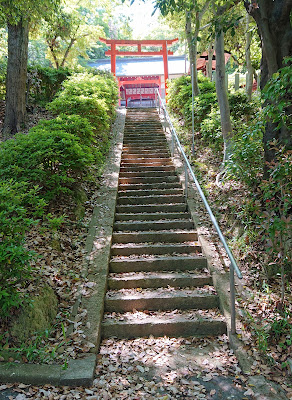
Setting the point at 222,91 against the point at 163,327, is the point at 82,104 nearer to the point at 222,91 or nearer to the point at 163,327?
the point at 222,91

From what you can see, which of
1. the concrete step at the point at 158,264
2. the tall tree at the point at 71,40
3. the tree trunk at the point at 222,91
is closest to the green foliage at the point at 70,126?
the tree trunk at the point at 222,91

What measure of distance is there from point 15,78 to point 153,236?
6327 mm

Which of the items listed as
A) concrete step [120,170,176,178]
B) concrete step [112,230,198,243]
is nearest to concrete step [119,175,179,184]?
concrete step [120,170,176,178]

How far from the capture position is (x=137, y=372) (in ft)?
10.8

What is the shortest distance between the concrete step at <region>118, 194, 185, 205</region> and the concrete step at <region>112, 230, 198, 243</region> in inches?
49.3

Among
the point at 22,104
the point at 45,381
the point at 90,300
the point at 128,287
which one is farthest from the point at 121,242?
the point at 22,104

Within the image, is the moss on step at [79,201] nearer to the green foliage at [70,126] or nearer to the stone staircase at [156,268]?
the stone staircase at [156,268]

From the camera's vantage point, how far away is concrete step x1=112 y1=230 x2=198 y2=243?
17.6ft

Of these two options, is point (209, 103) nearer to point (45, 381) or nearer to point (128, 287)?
point (128, 287)

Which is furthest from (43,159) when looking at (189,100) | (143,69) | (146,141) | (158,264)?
(143,69)

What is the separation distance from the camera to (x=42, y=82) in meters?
12.0

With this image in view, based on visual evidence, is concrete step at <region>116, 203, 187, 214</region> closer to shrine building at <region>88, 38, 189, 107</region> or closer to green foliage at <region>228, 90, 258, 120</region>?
green foliage at <region>228, 90, 258, 120</region>

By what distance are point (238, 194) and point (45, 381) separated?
13.5ft

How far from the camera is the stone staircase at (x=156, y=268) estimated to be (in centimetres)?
390
